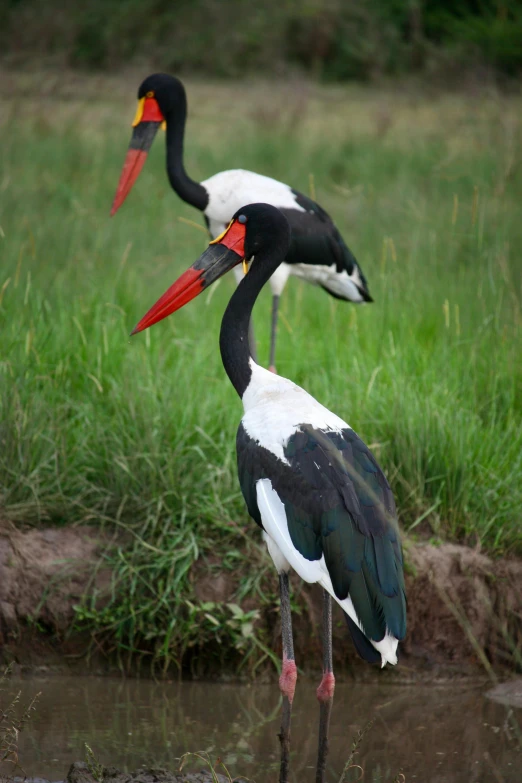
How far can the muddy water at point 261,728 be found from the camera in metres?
3.12

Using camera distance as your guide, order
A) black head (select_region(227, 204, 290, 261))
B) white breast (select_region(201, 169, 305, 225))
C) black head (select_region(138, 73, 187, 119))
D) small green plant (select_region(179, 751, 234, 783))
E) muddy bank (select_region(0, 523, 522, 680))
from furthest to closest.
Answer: black head (select_region(138, 73, 187, 119))
white breast (select_region(201, 169, 305, 225))
muddy bank (select_region(0, 523, 522, 680))
black head (select_region(227, 204, 290, 261))
small green plant (select_region(179, 751, 234, 783))

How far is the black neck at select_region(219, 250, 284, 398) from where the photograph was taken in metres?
3.23

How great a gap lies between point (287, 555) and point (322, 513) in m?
0.14

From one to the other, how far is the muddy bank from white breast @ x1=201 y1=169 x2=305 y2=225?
5.03ft

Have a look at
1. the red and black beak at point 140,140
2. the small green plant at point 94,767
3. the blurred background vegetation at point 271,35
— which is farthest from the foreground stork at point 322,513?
the blurred background vegetation at point 271,35

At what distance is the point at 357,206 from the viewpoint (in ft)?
26.2

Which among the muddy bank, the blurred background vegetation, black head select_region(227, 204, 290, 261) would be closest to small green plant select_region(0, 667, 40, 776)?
the muddy bank

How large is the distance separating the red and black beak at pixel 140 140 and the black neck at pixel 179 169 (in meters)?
0.07

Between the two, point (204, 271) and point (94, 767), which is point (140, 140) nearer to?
point (204, 271)

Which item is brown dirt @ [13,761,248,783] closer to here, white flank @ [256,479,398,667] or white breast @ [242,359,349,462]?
white flank @ [256,479,398,667]

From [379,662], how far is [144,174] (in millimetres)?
6757

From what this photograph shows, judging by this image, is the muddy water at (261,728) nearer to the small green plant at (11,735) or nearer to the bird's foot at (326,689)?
the small green plant at (11,735)

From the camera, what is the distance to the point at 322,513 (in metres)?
2.78

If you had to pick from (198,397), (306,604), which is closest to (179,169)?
(198,397)
